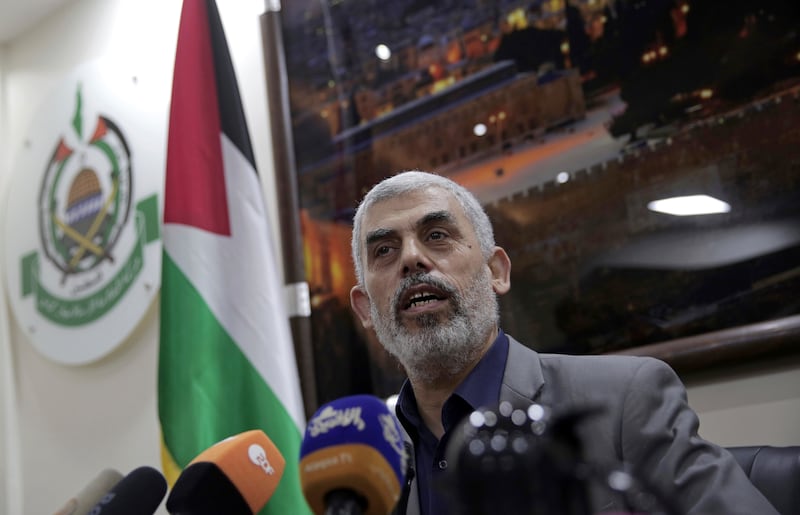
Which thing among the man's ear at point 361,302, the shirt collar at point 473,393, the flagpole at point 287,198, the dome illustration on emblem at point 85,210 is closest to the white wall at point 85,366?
the flagpole at point 287,198

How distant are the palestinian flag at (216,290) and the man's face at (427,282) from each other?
1026mm

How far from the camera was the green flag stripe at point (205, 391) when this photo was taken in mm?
2811

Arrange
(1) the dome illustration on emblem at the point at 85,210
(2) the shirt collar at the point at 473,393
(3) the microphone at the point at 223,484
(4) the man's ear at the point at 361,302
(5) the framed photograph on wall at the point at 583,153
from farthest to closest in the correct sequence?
1. (1) the dome illustration on emblem at the point at 85,210
2. (5) the framed photograph on wall at the point at 583,153
3. (4) the man's ear at the point at 361,302
4. (2) the shirt collar at the point at 473,393
5. (3) the microphone at the point at 223,484

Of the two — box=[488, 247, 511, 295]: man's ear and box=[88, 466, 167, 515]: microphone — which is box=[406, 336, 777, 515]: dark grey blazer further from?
box=[88, 466, 167, 515]: microphone

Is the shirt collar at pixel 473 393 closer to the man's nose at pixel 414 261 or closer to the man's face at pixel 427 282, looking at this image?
the man's face at pixel 427 282

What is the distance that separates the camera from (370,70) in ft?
10.3

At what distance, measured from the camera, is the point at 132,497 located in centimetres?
152

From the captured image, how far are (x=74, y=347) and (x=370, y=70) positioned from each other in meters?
1.69

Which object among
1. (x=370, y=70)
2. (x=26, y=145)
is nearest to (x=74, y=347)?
(x=26, y=145)

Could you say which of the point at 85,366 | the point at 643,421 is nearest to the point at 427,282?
the point at 643,421

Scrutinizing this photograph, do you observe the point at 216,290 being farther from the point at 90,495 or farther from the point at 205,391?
the point at 90,495

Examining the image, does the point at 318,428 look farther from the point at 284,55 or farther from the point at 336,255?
the point at 284,55

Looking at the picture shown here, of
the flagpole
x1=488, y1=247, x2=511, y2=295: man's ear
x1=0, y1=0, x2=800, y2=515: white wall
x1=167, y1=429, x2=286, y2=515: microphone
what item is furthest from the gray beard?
x1=0, y1=0, x2=800, y2=515: white wall

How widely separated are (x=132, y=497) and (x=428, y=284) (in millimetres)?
666
